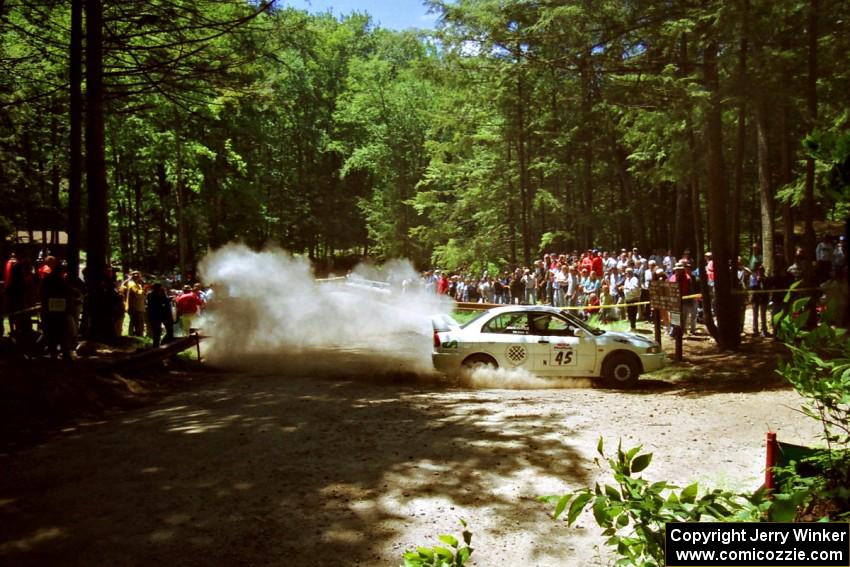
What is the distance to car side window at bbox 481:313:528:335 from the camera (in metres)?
13.9

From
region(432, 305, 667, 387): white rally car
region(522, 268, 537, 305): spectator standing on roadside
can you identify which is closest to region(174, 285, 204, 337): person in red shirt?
region(432, 305, 667, 387): white rally car

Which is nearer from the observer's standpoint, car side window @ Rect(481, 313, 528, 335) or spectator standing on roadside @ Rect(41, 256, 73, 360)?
spectator standing on roadside @ Rect(41, 256, 73, 360)

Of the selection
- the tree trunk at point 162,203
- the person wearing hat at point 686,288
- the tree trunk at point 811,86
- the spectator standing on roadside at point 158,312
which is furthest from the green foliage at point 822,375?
the tree trunk at point 162,203

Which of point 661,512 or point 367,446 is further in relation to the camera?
point 367,446

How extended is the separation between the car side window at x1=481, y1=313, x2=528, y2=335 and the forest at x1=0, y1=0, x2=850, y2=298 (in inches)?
222

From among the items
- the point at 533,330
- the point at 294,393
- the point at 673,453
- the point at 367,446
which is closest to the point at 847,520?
the point at 673,453

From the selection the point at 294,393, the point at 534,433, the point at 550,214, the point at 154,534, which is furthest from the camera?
the point at 550,214

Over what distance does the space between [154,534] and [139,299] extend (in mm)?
16010

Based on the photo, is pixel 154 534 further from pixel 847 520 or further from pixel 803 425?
pixel 803 425

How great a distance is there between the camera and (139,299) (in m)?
20.0

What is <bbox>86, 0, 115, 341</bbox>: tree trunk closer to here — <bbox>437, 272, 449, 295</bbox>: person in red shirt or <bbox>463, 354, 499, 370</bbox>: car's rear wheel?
<bbox>463, 354, 499, 370</bbox>: car's rear wheel

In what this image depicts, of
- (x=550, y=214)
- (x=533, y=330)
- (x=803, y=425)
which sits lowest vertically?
(x=803, y=425)

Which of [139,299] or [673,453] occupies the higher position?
[139,299]

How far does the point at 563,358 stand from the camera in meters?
13.8
